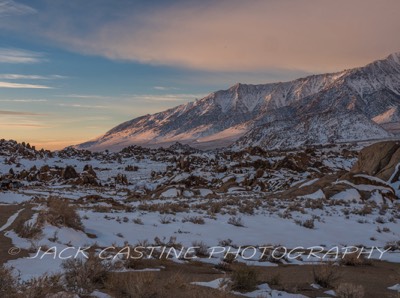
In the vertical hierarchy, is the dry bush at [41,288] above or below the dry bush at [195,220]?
above

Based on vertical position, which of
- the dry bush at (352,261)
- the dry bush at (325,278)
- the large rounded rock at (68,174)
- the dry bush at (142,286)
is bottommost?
the large rounded rock at (68,174)

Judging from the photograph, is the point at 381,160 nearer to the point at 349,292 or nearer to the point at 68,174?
the point at 349,292

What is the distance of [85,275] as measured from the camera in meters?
5.82

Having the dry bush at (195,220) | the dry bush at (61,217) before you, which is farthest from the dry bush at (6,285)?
the dry bush at (195,220)

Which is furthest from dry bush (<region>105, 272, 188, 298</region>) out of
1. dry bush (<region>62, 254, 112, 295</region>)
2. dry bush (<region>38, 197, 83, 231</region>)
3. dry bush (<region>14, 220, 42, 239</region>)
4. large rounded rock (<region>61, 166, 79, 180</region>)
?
large rounded rock (<region>61, 166, 79, 180</region>)

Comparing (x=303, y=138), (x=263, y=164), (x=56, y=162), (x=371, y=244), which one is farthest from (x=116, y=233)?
(x=303, y=138)

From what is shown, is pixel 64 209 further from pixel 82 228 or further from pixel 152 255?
pixel 152 255

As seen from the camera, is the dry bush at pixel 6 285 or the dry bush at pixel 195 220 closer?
the dry bush at pixel 6 285

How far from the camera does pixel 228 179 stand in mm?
49531

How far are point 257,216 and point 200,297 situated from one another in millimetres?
12059

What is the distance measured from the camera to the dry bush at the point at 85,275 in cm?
554

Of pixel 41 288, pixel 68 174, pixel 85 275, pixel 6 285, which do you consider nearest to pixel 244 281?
pixel 85 275

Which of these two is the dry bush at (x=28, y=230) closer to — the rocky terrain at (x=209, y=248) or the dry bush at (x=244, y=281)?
the rocky terrain at (x=209, y=248)

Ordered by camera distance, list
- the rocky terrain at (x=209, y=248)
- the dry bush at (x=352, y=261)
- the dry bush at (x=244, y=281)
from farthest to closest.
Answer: the dry bush at (x=352, y=261), the dry bush at (x=244, y=281), the rocky terrain at (x=209, y=248)
